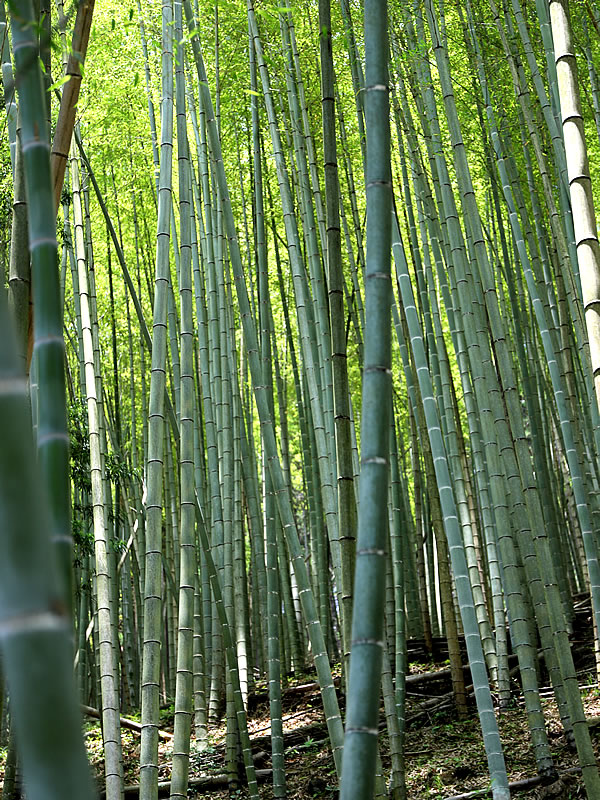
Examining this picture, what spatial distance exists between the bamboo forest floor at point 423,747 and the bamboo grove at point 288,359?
172 millimetres

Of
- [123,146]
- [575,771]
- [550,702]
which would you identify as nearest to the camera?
[575,771]

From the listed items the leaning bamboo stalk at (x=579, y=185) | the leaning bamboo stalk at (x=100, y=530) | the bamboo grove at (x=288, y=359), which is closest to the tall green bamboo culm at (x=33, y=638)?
the bamboo grove at (x=288, y=359)

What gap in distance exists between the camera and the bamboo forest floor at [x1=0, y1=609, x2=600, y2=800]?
4.06m

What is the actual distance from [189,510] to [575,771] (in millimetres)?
2053

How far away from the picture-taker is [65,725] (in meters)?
0.75

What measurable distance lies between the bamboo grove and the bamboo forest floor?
0.17 m

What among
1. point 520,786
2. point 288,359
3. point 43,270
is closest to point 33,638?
point 43,270

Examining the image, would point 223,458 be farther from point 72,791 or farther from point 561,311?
point 72,791

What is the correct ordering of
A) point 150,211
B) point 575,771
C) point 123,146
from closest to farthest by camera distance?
point 575,771
point 123,146
point 150,211

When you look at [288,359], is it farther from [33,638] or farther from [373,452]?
[33,638]

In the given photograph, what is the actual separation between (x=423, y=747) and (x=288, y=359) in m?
4.85

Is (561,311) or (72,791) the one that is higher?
(561,311)

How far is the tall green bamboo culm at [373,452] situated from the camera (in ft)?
3.81

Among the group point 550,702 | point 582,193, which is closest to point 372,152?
point 582,193
